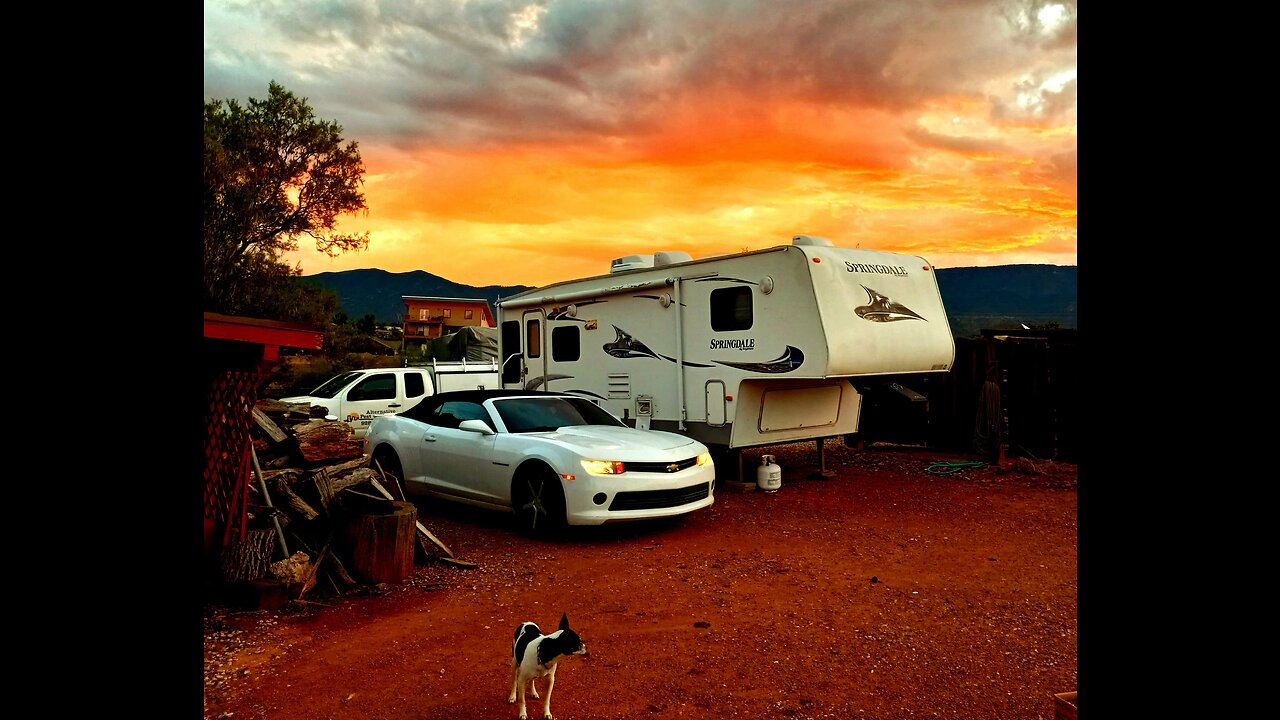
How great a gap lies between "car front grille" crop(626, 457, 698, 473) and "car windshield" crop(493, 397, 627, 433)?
1.24 m

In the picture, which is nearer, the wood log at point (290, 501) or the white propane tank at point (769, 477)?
the wood log at point (290, 501)

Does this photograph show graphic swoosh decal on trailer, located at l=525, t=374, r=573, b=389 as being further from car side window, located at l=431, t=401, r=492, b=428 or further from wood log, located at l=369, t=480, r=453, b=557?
wood log, located at l=369, t=480, r=453, b=557

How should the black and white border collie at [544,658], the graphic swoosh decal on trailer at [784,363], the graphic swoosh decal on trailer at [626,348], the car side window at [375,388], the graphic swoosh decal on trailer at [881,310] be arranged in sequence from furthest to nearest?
the car side window at [375,388] → the graphic swoosh decal on trailer at [626,348] → the graphic swoosh decal on trailer at [881,310] → the graphic swoosh decal on trailer at [784,363] → the black and white border collie at [544,658]

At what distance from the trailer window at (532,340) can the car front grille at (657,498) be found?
5.37 m

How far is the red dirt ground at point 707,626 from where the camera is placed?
163 inches

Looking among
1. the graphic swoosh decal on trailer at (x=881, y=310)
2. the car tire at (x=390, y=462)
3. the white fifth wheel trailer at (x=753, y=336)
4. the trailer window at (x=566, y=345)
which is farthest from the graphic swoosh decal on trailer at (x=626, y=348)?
the car tire at (x=390, y=462)

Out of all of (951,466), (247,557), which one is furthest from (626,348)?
(247,557)

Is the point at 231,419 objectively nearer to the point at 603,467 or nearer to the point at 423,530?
the point at 423,530

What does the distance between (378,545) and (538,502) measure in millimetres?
1822

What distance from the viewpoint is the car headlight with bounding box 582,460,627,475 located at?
7.39 metres

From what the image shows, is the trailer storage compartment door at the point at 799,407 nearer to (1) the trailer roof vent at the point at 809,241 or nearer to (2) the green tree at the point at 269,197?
(1) the trailer roof vent at the point at 809,241

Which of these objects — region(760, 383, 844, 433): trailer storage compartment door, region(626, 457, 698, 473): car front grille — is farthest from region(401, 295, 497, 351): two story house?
region(626, 457, 698, 473): car front grille

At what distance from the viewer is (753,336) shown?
9.66 metres
